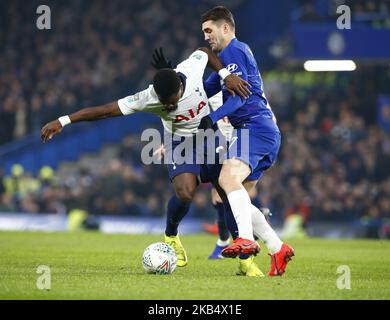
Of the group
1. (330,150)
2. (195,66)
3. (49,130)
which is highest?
(330,150)

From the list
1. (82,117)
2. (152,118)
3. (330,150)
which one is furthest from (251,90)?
(152,118)

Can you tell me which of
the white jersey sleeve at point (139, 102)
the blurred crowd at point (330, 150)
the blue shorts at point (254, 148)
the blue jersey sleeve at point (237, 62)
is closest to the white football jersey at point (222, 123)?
the blue shorts at point (254, 148)

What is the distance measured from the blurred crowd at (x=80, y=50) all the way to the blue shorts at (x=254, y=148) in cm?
1569

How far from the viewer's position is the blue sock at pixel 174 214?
1011cm

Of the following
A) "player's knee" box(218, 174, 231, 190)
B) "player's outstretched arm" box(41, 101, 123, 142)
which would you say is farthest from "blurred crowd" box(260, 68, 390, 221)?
"player's outstretched arm" box(41, 101, 123, 142)

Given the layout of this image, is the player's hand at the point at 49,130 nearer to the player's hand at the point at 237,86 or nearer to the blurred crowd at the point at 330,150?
the player's hand at the point at 237,86

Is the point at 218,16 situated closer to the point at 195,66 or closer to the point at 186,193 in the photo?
the point at 195,66

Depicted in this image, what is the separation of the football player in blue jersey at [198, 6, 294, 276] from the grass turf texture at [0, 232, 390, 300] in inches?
16.9

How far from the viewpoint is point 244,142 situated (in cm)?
896

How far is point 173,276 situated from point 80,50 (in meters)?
19.1

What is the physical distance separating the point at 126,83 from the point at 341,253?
12.5 m

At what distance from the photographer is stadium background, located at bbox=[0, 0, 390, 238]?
21.0 m

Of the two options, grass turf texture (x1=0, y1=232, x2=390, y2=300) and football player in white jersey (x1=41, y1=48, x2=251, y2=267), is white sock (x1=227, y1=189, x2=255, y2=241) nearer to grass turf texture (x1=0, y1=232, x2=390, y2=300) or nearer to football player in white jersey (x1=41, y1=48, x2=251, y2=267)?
grass turf texture (x1=0, y1=232, x2=390, y2=300)

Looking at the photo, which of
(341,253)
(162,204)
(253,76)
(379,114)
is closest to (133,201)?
(162,204)
